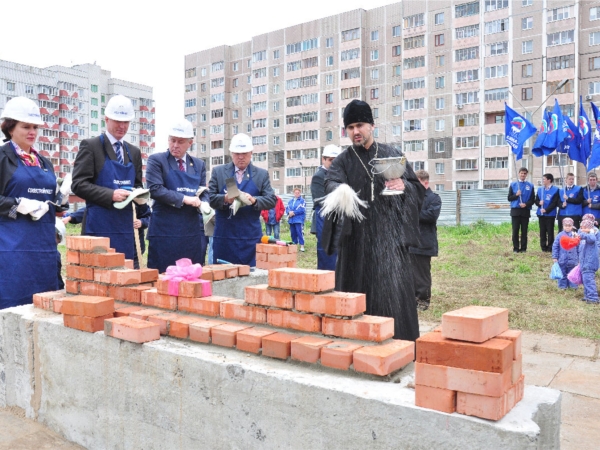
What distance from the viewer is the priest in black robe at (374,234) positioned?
362 cm

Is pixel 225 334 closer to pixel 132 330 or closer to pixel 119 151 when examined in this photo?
pixel 132 330

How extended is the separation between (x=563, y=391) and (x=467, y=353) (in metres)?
2.52

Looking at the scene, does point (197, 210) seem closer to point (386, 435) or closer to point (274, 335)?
point (274, 335)

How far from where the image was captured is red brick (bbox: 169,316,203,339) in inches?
122

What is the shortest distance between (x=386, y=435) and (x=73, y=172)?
338 cm

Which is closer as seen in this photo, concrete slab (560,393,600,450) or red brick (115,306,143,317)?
concrete slab (560,393,600,450)

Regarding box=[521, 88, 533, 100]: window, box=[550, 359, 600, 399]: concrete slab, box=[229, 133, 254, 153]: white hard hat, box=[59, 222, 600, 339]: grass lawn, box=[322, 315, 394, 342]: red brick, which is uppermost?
box=[521, 88, 533, 100]: window

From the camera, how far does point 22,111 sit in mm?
3990

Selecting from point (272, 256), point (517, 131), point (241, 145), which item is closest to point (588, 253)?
point (272, 256)

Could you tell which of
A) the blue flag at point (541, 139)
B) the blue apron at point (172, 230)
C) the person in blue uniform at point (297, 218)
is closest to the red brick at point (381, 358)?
the blue apron at point (172, 230)

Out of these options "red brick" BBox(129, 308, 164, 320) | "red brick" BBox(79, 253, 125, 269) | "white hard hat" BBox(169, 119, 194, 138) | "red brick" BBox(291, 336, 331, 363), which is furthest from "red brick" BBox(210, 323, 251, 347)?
"white hard hat" BBox(169, 119, 194, 138)

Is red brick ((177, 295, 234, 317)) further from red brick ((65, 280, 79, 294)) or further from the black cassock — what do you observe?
red brick ((65, 280, 79, 294))

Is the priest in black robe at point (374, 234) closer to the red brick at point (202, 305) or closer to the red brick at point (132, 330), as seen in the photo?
the red brick at point (202, 305)

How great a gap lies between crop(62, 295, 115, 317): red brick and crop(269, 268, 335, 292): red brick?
3.56 feet
